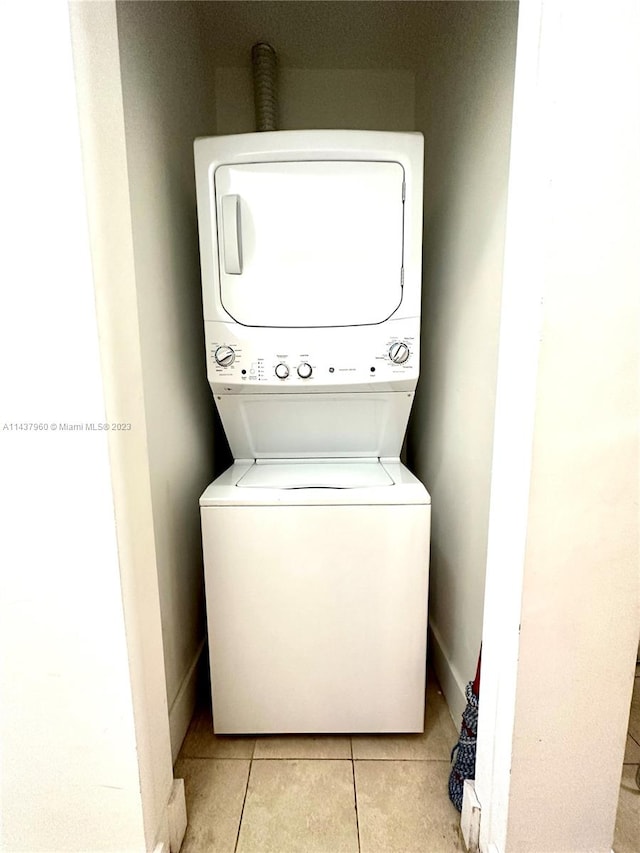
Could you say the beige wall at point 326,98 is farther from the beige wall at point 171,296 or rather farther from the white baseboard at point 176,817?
the white baseboard at point 176,817

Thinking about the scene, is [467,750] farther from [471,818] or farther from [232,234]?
[232,234]

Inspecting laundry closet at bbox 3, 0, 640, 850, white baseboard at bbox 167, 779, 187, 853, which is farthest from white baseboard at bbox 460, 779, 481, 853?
white baseboard at bbox 167, 779, 187, 853

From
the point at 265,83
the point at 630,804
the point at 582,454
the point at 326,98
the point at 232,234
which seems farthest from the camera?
the point at 326,98

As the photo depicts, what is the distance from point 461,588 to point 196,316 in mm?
1287

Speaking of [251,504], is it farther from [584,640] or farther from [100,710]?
[584,640]

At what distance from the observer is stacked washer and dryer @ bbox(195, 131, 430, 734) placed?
115 cm

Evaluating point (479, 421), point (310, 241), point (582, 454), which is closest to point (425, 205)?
point (310, 241)

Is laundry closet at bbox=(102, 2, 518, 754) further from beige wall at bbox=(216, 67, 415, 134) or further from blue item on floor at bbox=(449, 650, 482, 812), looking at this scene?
blue item on floor at bbox=(449, 650, 482, 812)

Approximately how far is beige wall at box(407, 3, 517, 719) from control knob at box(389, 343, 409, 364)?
7.2 inches

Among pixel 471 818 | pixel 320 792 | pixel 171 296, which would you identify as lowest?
pixel 320 792

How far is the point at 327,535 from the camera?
115cm

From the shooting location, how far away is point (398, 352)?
125cm

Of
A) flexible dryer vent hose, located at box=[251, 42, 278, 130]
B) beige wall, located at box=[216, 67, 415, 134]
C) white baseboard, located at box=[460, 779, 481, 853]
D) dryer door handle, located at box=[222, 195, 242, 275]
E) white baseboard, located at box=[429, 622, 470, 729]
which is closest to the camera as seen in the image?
white baseboard, located at box=[460, 779, 481, 853]

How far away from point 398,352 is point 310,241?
1.37ft
